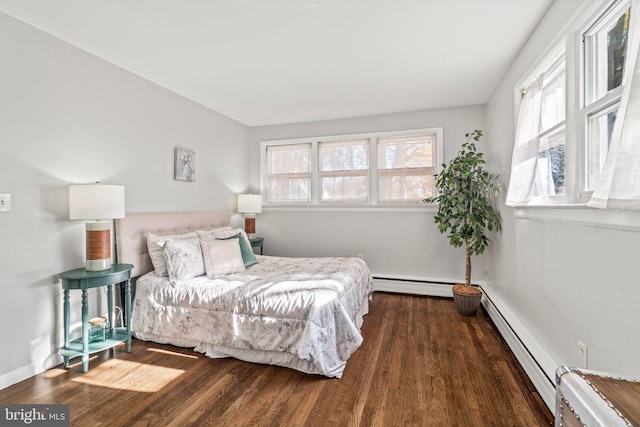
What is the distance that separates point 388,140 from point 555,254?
281 centimetres

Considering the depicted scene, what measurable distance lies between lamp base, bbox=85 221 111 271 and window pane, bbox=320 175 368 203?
2.92m

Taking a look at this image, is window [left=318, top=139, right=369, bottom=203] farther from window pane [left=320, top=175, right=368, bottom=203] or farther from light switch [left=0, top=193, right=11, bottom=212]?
light switch [left=0, top=193, right=11, bottom=212]

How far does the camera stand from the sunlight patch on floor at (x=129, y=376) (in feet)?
6.82

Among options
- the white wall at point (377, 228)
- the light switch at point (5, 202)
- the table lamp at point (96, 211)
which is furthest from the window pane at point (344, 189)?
the light switch at point (5, 202)

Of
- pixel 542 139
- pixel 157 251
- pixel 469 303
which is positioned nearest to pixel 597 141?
pixel 542 139

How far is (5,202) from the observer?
2.07 meters

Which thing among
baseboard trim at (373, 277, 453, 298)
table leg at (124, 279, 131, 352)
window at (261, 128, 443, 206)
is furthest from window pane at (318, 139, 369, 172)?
table leg at (124, 279, 131, 352)

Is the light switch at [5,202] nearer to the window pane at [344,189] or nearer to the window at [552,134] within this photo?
the window pane at [344,189]

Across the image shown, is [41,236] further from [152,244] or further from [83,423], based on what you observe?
[83,423]

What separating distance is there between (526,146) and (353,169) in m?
2.42

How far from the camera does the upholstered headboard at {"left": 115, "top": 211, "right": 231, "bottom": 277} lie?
2.79 meters

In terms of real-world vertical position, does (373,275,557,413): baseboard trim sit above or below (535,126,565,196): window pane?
below

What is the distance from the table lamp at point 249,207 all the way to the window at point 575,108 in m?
3.30

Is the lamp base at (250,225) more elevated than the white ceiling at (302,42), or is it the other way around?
the white ceiling at (302,42)
